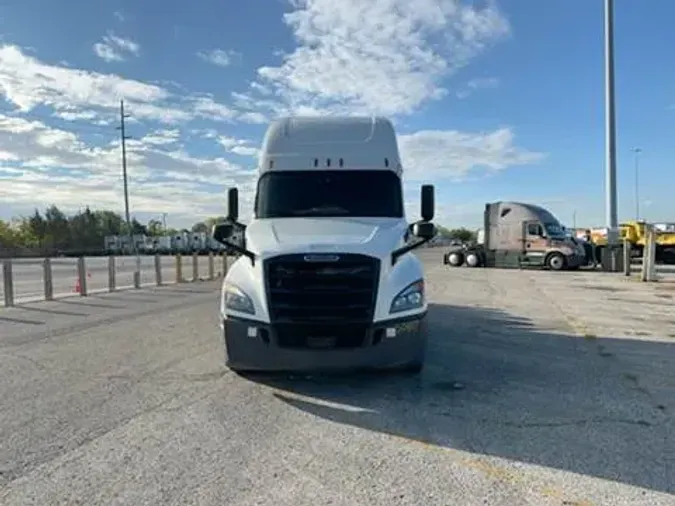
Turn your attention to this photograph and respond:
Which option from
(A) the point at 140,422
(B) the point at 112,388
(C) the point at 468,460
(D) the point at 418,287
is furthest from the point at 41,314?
(C) the point at 468,460

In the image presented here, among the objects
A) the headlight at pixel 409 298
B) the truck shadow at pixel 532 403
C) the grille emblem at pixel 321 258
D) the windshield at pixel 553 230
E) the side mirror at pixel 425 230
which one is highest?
the windshield at pixel 553 230

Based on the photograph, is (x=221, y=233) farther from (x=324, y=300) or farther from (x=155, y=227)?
(x=155, y=227)

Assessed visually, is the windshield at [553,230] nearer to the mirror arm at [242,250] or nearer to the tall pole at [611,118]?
the tall pole at [611,118]

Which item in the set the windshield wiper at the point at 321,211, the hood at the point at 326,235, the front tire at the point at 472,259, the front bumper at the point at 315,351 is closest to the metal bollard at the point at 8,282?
the hood at the point at 326,235

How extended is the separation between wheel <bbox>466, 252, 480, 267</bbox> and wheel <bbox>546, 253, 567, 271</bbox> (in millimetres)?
4970

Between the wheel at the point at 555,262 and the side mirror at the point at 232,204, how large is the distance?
2742cm

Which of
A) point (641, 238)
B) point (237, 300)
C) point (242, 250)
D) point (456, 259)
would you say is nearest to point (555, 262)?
point (456, 259)

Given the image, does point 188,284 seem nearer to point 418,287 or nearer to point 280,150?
point 280,150

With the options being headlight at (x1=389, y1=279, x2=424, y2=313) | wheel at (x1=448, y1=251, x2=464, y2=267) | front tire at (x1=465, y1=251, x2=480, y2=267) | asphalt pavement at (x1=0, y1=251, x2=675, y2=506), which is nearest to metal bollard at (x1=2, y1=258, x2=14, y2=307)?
asphalt pavement at (x1=0, y1=251, x2=675, y2=506)

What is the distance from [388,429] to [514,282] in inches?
795

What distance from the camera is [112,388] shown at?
6.83 m

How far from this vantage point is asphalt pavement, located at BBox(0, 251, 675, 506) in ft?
13.5

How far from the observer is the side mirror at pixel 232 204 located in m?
8.91

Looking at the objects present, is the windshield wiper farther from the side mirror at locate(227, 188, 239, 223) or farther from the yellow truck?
the yellow truck
